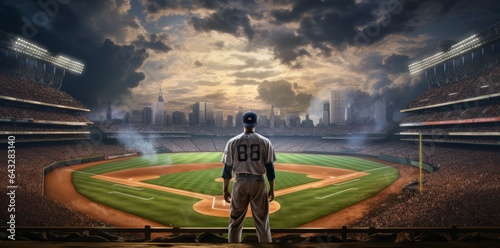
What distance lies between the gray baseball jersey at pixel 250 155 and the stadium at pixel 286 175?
1237mm

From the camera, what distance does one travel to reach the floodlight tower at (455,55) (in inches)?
1459

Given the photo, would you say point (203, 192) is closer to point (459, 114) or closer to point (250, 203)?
point (250, 203)

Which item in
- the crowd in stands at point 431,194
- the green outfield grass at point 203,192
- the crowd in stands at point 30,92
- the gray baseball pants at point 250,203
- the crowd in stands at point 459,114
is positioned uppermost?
the crowd in stands at point 30,92

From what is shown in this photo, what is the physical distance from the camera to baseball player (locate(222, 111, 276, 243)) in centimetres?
468

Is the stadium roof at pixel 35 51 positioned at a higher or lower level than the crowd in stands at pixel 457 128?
higher

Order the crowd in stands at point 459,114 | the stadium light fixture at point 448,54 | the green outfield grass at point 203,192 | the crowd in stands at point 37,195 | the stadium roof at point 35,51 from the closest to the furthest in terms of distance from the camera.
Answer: the crowd in stands at point 37,195 → the green outfield grass at point 203,192 → the crowd in stands at point 459,114 → the stadium roof at point 35,51 → the stadium light fixture at point 448,54

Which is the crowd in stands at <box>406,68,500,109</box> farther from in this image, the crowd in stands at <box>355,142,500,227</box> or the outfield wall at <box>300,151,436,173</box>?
the outfield wall at <box>300,151,436,173</box>

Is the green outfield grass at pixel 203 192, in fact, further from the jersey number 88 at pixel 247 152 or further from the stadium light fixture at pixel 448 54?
the stadium light fixture at pixel 448 54

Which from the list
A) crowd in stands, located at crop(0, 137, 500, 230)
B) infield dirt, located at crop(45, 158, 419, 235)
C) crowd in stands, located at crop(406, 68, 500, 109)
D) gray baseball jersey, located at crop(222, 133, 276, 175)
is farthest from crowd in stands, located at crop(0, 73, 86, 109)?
crowd in stands, located at crop(406, 68, 500, 109)

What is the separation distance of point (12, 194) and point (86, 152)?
32.2 meters

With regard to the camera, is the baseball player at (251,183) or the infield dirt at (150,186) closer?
the baseball player at (251,183)

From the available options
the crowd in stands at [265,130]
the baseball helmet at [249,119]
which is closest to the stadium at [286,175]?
the crowd in stands at [265,130]

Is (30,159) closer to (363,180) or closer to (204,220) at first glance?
(204,220)

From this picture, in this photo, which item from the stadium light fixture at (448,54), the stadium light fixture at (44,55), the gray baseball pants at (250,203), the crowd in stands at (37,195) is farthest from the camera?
the stadium light fixture at (44,55)
